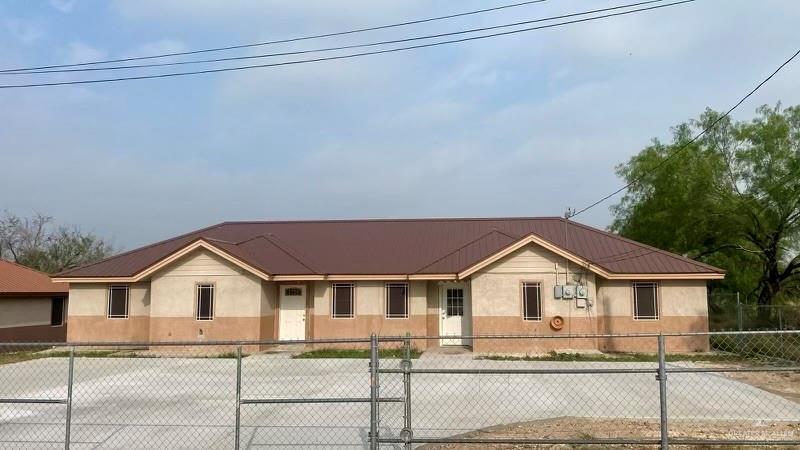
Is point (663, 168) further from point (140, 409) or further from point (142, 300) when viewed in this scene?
point (140, 409)

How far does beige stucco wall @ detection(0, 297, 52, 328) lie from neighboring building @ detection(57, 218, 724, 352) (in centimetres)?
490

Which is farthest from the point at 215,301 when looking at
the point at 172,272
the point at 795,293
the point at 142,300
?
the point at 795,293

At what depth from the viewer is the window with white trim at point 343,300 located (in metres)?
24.4

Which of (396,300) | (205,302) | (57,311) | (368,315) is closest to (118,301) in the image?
(205,302)

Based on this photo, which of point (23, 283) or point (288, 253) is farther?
point (23, 283)

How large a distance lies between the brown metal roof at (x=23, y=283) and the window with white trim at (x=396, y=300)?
14535 mm

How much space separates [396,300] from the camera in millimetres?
24312

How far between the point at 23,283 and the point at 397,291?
58.1ft

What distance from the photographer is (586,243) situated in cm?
A: 2569

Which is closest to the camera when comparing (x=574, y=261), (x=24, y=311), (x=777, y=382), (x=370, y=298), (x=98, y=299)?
(x=777, y=382)

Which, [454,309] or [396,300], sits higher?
[396,300]

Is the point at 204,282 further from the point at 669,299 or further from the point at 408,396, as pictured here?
the point at 408,396

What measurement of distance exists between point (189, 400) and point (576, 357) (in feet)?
40.4

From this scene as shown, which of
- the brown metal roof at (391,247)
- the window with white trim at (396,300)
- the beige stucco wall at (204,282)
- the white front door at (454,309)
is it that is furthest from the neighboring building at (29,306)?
the white front door at (454,309)
